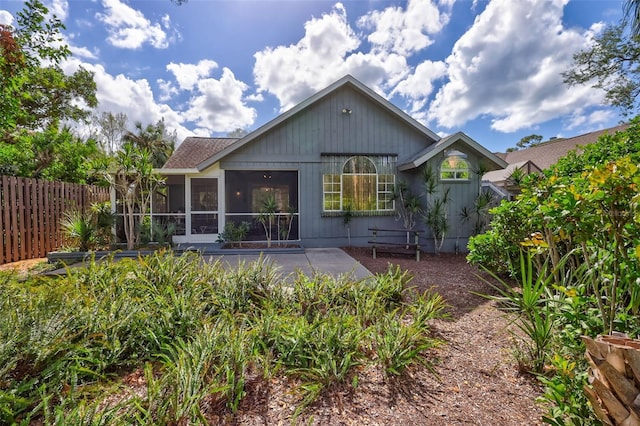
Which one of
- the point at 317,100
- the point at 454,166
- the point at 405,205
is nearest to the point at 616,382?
the point at 405,205

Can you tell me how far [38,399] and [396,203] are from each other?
9137 millimetres

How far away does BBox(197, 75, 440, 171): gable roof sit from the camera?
8594 mm

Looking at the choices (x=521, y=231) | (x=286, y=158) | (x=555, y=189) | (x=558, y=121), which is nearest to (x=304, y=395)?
(x=555, y=189)

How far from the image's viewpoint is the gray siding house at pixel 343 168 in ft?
29.0

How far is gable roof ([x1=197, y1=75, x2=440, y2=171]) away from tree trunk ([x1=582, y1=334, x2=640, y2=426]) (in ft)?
29.0

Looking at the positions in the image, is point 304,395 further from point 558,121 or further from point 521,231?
point 558,121

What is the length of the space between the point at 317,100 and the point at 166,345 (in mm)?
8533

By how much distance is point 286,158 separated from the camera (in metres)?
9.17

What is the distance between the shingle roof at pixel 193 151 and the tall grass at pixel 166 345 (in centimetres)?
726

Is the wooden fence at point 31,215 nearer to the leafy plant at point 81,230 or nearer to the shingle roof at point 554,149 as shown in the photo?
the leafy plant at point 81,230

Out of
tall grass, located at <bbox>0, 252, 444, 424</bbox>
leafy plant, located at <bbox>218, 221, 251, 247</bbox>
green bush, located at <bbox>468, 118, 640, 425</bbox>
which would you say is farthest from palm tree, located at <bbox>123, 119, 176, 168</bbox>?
green bush, located at <bbox>468, 118, 640, 425</bbox>

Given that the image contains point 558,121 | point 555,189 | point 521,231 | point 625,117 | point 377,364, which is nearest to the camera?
point 555,189

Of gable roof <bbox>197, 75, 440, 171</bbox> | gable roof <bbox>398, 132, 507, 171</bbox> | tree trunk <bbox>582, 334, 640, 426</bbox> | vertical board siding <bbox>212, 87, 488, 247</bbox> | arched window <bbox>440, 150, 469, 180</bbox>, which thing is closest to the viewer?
tree trunk <bbox>582, 334, 640, 426</bbox>

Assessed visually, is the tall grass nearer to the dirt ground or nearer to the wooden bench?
the dirt ground
